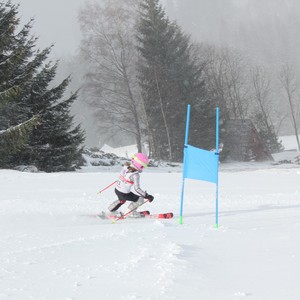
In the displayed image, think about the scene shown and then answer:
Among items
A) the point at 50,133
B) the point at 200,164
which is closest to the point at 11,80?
the point at 50,133

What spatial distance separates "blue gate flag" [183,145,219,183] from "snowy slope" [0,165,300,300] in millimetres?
845

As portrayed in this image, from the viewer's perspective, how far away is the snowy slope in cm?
356

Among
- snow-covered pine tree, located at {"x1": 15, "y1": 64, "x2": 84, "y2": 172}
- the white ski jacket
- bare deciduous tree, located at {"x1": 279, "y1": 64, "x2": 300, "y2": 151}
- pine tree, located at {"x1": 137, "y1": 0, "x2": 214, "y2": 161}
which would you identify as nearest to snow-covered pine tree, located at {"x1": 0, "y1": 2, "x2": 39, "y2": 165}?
snow-covered pine tree, located at {"x1": 15, "y1": 64, "x2": 84, "y2": 172}

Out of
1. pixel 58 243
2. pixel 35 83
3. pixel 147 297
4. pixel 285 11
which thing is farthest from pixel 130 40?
pixel 285 11

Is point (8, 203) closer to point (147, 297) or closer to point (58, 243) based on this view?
point (58, 243)

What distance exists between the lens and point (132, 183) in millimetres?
8680

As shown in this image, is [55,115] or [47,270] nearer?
[47,270]

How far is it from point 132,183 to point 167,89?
24194 mm

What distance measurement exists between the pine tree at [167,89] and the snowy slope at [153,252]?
22269 millimetres

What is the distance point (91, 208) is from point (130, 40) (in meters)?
25.8

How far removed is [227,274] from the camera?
4.00 m

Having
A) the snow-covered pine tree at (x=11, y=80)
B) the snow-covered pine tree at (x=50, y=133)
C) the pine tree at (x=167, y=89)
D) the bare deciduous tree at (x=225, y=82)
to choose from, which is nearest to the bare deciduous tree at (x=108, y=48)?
the pine tree at (x=167, y=89)

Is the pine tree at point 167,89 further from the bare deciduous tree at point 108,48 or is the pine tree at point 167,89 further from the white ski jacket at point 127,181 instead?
the white ski jacket at point 127,181

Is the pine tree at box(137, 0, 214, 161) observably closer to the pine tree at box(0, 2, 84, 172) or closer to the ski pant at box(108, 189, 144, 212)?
the pine tree at box(0, 2, 84, 172)
